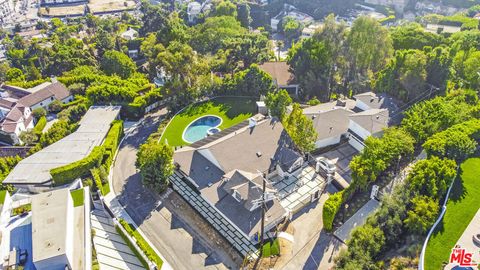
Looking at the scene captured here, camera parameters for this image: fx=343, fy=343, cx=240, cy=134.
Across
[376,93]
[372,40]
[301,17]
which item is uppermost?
[372,40]

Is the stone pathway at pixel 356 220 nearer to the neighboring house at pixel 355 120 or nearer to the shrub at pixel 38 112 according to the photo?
the neighboring house at pixel 355 120

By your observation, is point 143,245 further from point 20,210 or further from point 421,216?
point 421,216

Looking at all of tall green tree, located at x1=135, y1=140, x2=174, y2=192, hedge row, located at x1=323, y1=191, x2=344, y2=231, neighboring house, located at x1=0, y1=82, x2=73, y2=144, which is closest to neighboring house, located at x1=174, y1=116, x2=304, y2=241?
tall green tree, located at x1=135, y1=140, x2=174, y2=192

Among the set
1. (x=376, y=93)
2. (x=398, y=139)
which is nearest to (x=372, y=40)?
(x=376, y=93)

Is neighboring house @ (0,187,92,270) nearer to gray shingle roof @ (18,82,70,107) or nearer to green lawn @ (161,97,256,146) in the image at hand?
green lawn @ (161,97,256,146)

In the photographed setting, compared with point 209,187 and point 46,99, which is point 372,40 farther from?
point 46,99

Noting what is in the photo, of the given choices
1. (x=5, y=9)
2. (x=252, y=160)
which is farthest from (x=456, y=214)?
(x=5, y=9)

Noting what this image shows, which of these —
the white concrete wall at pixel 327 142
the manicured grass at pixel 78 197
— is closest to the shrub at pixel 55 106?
the manicured grass at pixel 78 197
